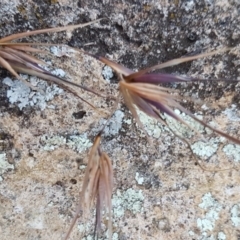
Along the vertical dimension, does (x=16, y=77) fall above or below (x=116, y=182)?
above

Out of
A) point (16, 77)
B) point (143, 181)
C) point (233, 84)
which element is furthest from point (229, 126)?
point (16, 77)

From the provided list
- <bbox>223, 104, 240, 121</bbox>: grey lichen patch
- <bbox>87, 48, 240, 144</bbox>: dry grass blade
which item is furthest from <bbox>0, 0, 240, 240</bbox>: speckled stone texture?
<bbox>87, 48, 240, 144</bbox>: dry grass blade

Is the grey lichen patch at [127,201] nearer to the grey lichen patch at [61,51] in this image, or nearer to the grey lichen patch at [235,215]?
the grey lichen patch at [235,215]

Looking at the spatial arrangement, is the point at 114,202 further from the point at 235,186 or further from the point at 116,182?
the point at 235,186

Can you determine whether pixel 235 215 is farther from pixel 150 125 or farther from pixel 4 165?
pixel 4 165

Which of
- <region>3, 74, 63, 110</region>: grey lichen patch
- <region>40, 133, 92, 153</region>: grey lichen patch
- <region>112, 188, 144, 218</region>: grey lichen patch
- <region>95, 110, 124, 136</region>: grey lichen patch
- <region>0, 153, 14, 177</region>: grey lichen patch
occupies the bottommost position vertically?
<region>112, 188, 144, 218</region>: grey lichen patch

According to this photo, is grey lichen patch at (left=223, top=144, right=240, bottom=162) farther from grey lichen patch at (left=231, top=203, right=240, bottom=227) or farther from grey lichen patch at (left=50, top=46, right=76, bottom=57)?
grey lichen patch at (left=50, top=46, right=76, bottom=57)
